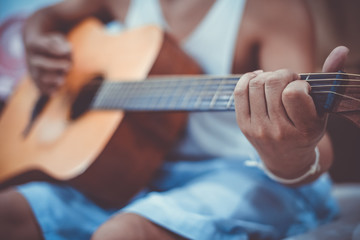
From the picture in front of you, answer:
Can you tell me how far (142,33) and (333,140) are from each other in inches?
25.8

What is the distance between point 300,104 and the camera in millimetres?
347

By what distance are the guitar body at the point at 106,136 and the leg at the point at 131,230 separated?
0.61 ft

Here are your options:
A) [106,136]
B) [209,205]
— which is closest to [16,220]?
[106,136]

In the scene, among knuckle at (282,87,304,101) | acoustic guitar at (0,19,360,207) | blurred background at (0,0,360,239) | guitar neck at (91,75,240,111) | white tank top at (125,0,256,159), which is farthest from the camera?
blurred background at (0,0,360,239)

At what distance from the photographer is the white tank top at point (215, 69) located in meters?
0.69

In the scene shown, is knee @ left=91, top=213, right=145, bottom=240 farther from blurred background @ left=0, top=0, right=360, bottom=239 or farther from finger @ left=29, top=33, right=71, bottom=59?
finger @ left=29, top=33, right=71, bottom=59

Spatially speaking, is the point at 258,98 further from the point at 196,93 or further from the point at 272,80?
the point at 196,93

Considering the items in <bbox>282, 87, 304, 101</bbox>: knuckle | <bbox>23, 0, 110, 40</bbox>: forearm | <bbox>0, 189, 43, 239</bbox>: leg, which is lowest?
<bbox>0, 189, 43, 239</bbox>: leg

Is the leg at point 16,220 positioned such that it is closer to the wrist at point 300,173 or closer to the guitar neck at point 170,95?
the guitar neck at point 170,95

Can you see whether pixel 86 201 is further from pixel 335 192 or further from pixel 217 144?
pixel 335 192

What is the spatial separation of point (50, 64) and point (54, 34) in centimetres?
20

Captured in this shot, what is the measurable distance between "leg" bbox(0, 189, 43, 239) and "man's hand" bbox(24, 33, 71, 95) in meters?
0.36

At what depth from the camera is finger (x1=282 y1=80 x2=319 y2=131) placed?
343 mm

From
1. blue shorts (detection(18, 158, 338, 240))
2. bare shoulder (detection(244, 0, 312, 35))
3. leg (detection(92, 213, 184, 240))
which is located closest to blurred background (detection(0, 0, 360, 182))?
bare shoulder (detection(244, 0, 312, 35))
